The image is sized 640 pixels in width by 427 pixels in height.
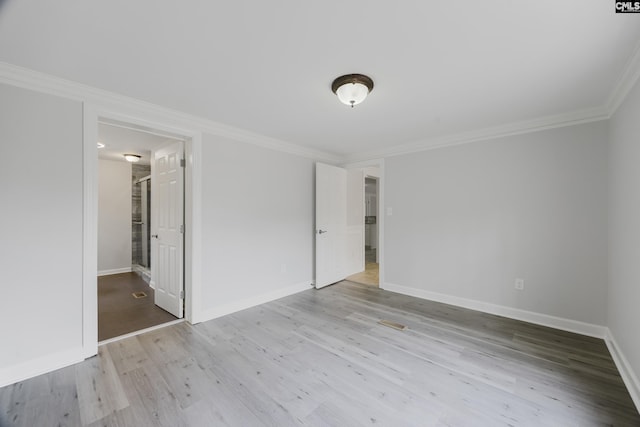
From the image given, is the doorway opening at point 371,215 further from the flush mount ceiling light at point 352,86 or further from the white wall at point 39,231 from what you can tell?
the white wall at point 39,231

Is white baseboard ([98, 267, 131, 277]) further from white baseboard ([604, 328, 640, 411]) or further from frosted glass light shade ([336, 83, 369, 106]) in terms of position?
white baseboard ([604, 328, 640, 411])

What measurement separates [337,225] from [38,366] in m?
3.68

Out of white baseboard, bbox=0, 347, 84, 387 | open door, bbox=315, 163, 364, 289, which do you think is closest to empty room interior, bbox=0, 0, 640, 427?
white baseboard, bbox=0, 347, 84, 387

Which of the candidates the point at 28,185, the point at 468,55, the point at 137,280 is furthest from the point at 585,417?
the point at 137,280

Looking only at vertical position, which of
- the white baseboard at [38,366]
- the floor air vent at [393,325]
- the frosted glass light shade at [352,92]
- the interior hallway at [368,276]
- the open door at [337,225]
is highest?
the frosted glass light shade at [352,92]

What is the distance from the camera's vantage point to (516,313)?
120 inches

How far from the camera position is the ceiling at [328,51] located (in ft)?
4.51

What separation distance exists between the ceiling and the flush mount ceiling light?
6cm

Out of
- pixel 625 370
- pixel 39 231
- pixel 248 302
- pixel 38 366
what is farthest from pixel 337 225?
pixel 38 366

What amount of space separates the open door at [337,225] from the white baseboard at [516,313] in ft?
3.75

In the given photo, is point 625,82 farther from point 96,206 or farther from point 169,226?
point 169,226

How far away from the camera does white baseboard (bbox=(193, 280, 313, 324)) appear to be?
118 inches

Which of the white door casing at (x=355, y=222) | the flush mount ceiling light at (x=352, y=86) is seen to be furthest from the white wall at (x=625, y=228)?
the white door casing at (x=355, y=222)

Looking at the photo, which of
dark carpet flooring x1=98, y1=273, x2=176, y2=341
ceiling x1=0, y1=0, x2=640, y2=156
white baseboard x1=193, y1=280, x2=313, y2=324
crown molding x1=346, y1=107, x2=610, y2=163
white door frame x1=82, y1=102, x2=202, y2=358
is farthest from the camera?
white baseboard x1=193, y1=280, x2=313, y2=324
